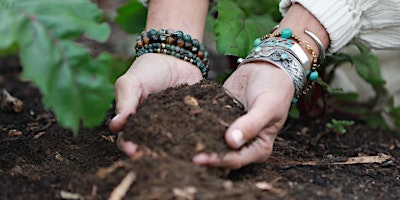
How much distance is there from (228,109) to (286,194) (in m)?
0.29

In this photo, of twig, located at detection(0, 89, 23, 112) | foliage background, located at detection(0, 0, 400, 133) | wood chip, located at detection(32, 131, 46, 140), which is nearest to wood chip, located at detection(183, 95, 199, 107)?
foliage background, located at detection(0, 0, 400, 133)

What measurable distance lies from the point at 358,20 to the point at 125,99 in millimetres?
905

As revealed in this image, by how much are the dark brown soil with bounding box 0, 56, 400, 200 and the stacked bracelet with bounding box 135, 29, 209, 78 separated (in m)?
0.22

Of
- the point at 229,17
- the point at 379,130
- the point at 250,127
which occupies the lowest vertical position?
the point at 379,130

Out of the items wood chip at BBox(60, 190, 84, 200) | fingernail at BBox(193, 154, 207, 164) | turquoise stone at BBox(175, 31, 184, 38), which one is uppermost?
turquoise stone at BBox(175, 31, 184, 38)

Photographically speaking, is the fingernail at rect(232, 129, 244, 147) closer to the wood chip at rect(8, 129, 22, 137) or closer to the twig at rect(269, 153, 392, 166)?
the twig at rect(269, 153, 392, 166)

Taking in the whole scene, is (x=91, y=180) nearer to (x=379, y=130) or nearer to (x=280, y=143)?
(x=280, y=143)

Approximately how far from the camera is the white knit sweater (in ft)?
6.08

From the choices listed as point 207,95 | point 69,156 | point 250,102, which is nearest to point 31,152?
point 69,156

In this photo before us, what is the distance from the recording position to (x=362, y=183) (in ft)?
5.42

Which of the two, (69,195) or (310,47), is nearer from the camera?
(69,195)

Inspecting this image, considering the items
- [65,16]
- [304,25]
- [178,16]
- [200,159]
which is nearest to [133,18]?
[178,16]

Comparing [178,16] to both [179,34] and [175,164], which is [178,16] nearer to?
[179,34]

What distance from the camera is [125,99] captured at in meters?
1.55
